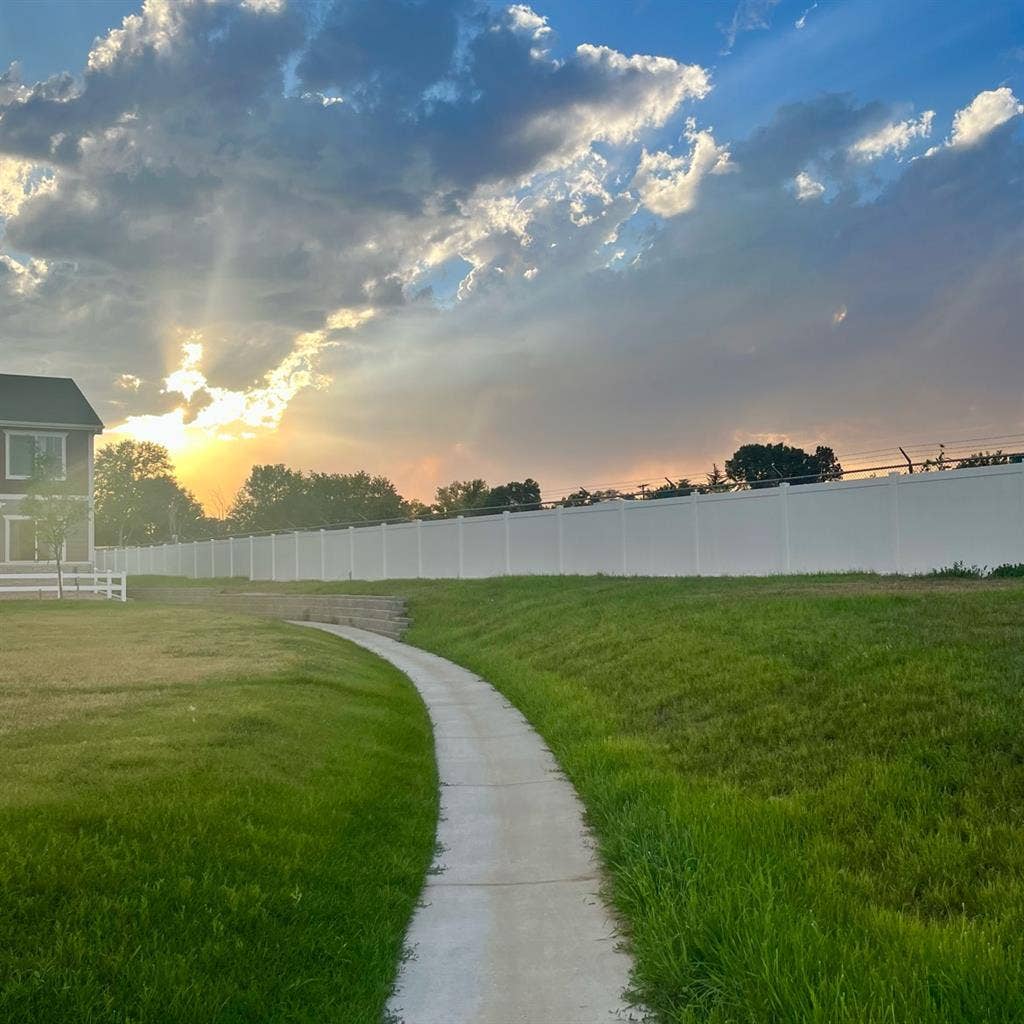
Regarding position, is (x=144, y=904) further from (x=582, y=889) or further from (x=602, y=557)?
(x=602, y=557)

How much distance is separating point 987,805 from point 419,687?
8.71 meters

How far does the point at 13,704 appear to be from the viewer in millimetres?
9094

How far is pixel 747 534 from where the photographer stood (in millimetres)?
20000

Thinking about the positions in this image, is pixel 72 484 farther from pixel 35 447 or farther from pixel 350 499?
pixel 350 499

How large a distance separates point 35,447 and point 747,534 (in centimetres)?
2765

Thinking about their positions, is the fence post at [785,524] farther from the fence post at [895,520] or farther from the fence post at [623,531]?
the fence post at [623,531]

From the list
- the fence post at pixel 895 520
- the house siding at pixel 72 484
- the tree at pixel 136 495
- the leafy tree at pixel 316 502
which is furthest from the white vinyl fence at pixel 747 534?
the tree at pixel 136 495

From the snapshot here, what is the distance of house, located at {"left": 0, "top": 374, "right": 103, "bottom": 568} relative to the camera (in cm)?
3372

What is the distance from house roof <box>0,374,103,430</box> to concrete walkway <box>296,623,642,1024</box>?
31.8 metres

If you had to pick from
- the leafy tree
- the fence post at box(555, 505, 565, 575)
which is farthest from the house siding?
the leafy tree

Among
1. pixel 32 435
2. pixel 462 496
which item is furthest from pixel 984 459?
pixel 462 496

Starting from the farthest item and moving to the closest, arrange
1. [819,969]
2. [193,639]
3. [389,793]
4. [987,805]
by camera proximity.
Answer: [193,639], [389,793], [987,805], [819,969]

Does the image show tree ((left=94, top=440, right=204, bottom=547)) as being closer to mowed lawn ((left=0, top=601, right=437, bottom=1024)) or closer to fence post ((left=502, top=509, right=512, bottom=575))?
fence post ((left=502, top=509, right=512, bottom=575))

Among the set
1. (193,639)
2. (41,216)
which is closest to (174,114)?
(41,216)
